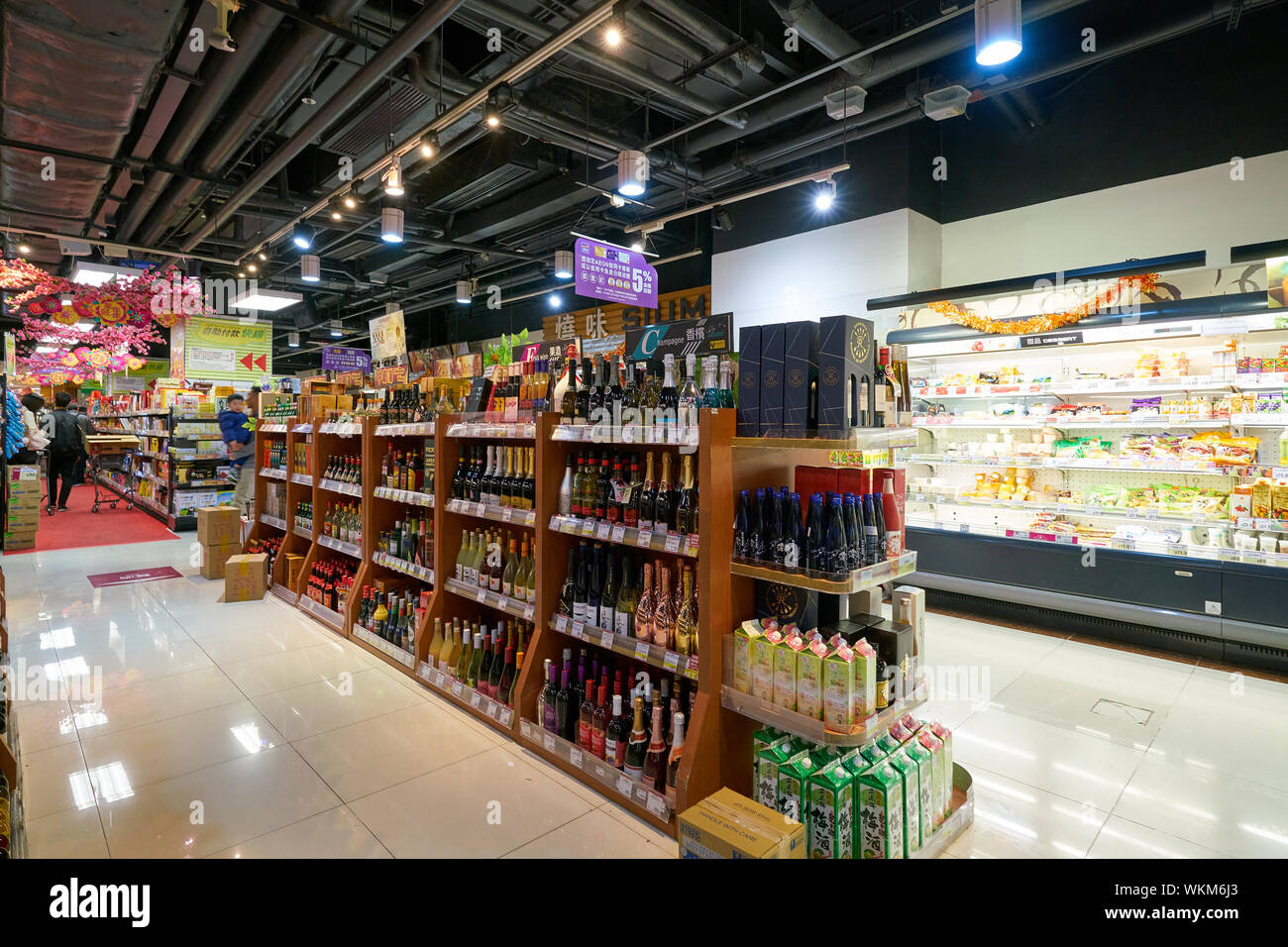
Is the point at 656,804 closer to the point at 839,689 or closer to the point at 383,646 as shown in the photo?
the point at 839,689

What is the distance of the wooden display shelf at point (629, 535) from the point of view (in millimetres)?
2398

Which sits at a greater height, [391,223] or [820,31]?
[820,31]

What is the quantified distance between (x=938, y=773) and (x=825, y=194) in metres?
5.94

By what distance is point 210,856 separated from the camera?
7.27 ft

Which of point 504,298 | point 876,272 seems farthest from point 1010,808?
point 504,298

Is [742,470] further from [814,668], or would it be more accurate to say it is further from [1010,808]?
[1010,808]

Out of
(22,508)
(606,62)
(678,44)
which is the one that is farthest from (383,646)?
(22,508)

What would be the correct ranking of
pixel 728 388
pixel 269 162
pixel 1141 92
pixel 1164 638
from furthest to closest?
pixel 269 162 → pixel 1141 92 → pixel 1164 638 → pixel 728 388

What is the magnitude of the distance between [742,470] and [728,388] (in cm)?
40

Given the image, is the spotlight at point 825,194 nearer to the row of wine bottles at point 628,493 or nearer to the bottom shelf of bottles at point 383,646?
the row of wine bottles at point 628,493

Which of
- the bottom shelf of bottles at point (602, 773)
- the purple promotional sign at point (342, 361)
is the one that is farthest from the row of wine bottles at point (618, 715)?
the purple promotional sign at point (342, 361)

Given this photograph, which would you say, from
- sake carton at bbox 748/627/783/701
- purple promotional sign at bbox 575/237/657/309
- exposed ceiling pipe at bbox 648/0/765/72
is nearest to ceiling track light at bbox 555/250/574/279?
purple promotional sign at bbox 575/237/657/309

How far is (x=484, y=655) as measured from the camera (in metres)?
3.46

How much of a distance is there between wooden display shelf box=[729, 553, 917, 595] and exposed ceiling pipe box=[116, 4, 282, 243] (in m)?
4.96
